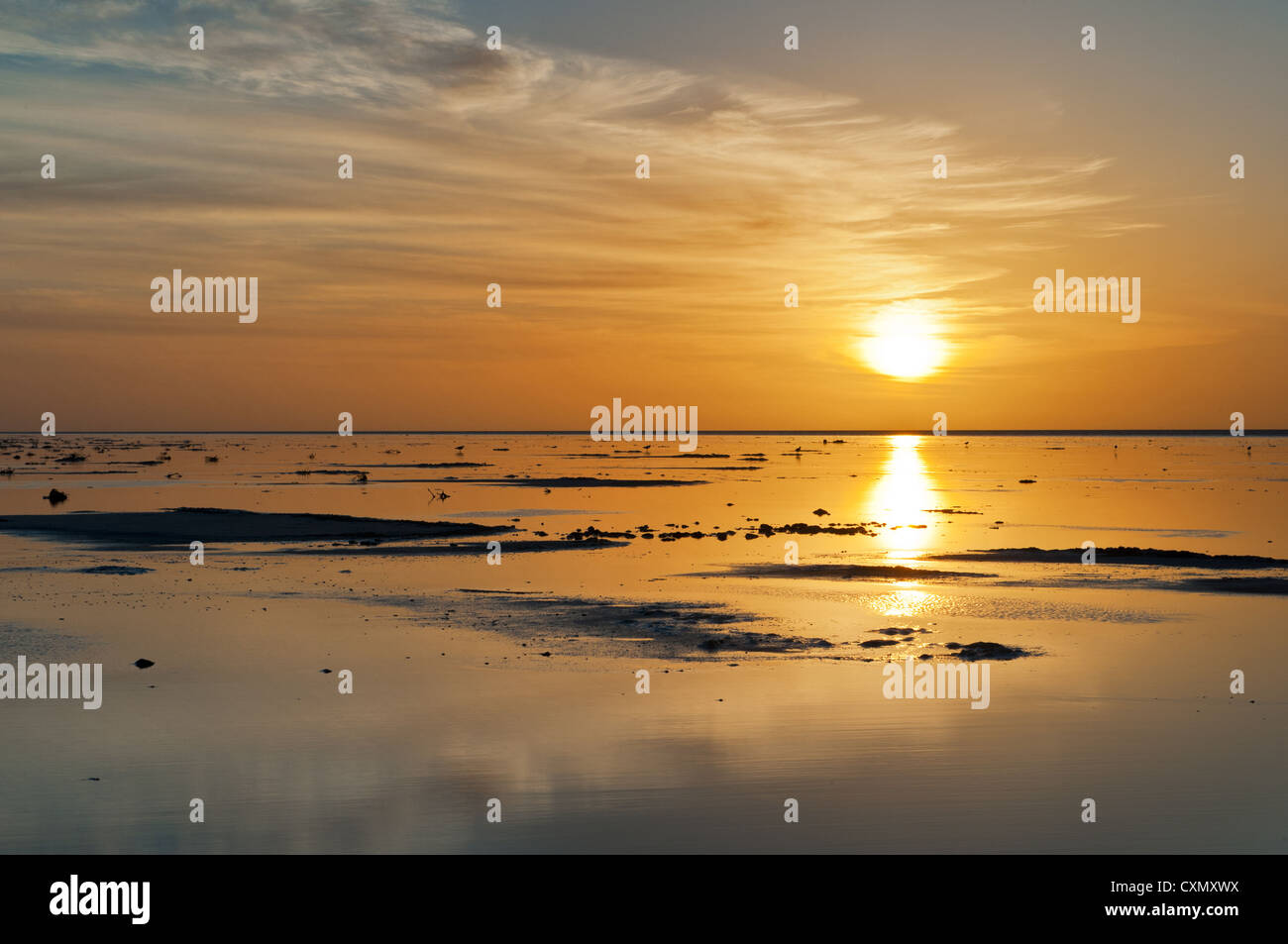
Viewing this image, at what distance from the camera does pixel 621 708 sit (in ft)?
58.3

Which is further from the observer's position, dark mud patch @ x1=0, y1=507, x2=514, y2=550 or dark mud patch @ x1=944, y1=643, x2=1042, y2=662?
dark mud patch @ x1=0, y1=507, x2=514, y2=550

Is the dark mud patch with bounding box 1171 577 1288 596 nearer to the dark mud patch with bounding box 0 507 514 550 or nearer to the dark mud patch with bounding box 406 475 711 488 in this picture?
the dark mud patch with bounding box 0 507 514 550

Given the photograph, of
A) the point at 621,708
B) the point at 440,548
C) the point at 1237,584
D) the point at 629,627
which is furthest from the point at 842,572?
the point at 621,708

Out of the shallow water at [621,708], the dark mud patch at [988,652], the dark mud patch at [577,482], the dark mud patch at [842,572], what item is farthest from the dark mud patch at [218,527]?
the dark mud patch at [577,482]

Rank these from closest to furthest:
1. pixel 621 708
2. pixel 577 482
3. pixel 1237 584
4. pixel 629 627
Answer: pixel 621 708 → pixel 629 627 → pixel 1237 584 → pixel 577 482

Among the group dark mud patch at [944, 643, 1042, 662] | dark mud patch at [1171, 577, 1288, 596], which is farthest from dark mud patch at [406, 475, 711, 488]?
dark mud patch at [944, 643, 1042, 662]

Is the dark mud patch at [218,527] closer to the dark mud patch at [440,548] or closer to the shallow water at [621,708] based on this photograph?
the dark mud patch at [440,548]

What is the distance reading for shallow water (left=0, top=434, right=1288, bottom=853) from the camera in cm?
1273

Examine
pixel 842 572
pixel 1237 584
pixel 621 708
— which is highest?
pixel 842 572

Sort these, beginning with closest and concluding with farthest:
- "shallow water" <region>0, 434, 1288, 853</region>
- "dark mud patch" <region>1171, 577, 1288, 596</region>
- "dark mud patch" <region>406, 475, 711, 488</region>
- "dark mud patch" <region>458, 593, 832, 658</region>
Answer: "shallow water" <region>0, 434, 1288, 853</region> → "dark mud patch" <region>458, 593, 832, 658</region> → "dark mud patch" <region>1171, 577, 1288, 596</region> → "dark mud patch" <region>406, 475, 711, 488</region>

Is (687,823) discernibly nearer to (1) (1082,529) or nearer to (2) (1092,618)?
(2) (1092,618)

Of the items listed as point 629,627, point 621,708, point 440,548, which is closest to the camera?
point 621,708

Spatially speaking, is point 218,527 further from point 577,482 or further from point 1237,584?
point 577,482
